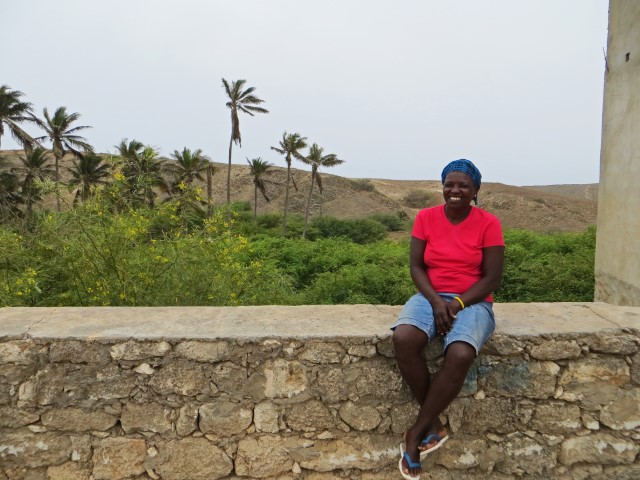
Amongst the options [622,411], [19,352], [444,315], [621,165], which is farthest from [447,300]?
[621,165]

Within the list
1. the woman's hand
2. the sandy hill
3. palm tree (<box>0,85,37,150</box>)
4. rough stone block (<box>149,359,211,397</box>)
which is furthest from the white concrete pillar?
the sandy hill

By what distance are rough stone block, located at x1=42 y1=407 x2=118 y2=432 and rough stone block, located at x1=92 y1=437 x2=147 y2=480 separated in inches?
3.2

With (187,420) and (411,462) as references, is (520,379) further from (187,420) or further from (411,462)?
(187,420)

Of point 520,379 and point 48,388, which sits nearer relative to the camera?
point 48,388

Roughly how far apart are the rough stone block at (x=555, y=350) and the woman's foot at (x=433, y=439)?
57cm

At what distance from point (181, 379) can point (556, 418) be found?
1.81m

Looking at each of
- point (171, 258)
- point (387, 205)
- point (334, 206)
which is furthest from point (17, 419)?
point (387, 205)

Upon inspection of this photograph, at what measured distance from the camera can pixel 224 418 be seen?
7.33 feet

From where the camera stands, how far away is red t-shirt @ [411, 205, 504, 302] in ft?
7.77

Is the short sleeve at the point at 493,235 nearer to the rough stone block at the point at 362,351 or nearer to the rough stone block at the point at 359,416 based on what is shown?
the rough stone block at the point at 362,351

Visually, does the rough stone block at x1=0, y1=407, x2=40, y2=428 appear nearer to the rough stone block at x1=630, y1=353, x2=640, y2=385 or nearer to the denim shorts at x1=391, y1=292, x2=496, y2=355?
the denim shorts at x1=391, y1=292, x2=496, y2=355

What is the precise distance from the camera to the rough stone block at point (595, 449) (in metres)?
2.31

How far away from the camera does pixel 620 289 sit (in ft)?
13.8

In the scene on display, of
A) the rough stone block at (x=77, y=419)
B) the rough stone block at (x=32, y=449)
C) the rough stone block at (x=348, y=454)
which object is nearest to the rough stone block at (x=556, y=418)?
the rough stone block at (x=348, y=454)
